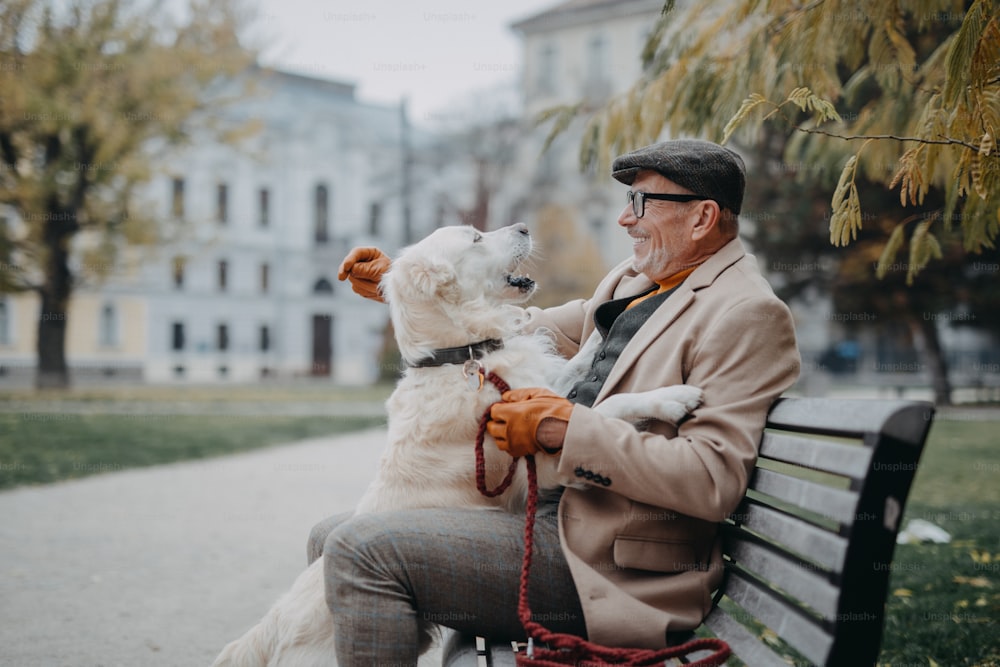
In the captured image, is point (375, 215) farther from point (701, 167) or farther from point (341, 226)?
point (701, 167)

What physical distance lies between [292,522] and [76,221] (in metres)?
16.6

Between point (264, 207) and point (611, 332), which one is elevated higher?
point (264, 207)

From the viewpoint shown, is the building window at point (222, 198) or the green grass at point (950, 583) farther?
the building window at point (222, 198)

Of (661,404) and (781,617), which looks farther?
(661,404)

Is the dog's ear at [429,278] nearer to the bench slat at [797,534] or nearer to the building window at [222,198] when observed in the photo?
the bench slat at [797,534]

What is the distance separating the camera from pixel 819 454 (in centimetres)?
193

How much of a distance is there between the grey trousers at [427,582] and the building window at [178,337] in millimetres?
44002

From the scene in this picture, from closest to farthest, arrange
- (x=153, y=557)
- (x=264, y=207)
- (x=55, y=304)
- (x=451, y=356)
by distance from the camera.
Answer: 1. (x=451, y=356)
2. (x=153, y=557)
3. (x=55, y=304)
4. (x=264, y=207)

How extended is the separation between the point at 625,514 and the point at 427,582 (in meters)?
0.56

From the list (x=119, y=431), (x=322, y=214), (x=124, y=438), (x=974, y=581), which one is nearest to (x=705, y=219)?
(x=974, y=581)

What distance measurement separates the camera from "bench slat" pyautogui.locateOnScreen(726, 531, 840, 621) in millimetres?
1812

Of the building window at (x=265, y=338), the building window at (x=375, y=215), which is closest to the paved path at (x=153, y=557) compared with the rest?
the building window at (x=265, y=338)

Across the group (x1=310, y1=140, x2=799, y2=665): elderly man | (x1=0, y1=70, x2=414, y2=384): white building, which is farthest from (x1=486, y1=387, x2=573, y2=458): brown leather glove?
(x1=0, y1=70, x2=414, y2=384): white building

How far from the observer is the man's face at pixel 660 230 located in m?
2.55
